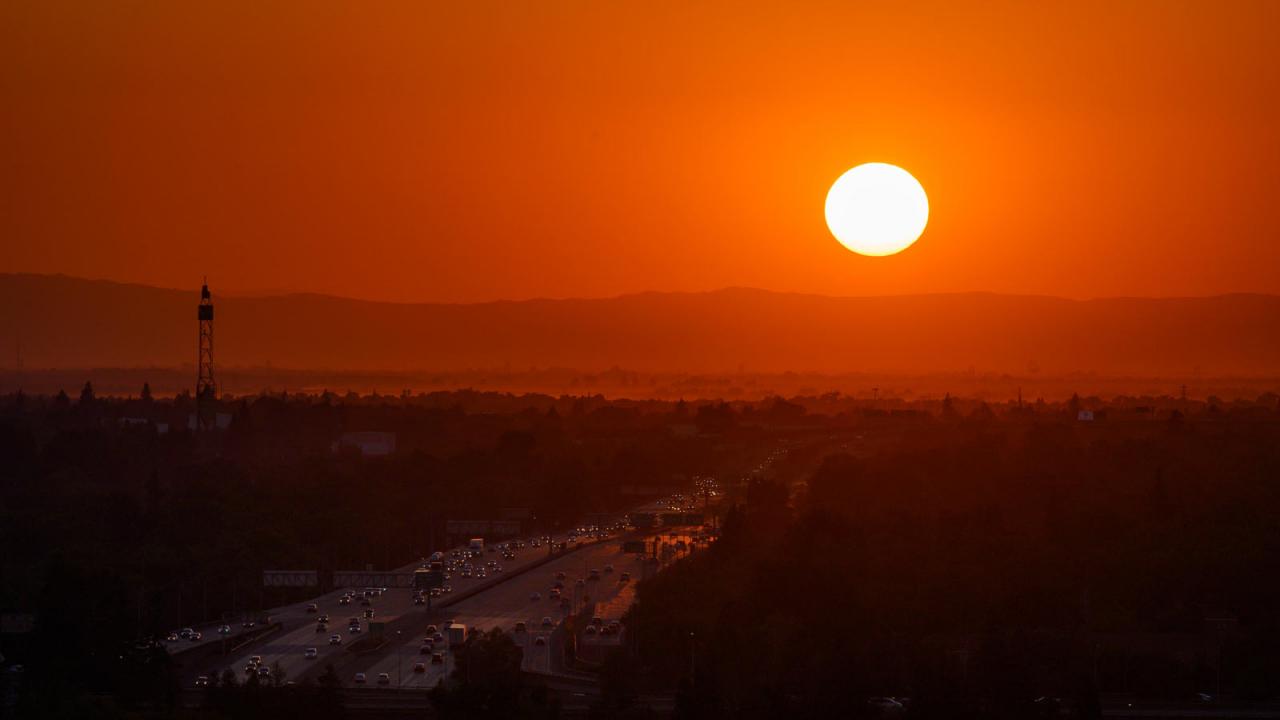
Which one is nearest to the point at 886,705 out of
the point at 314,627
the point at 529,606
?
the point at 529,606

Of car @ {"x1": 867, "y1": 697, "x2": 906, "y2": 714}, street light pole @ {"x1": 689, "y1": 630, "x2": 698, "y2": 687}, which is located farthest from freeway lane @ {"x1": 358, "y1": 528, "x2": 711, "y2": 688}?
car @ {"x1": 867, "y1": 697, "x2": 906, "y2": 714}

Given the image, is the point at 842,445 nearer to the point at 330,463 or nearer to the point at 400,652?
the point at 330,463

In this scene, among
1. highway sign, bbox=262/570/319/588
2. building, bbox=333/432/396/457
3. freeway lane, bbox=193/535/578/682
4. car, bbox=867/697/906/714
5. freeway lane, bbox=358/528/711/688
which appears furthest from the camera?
building, bbox=333/432/396/457

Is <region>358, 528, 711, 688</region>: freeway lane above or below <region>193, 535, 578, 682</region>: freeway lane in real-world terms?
above

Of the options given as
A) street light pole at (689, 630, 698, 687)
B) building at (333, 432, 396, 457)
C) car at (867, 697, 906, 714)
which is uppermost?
building at (333, 432, 396, 457)

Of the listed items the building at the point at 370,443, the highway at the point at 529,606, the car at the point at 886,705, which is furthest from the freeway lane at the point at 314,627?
the building at the point at 370,443

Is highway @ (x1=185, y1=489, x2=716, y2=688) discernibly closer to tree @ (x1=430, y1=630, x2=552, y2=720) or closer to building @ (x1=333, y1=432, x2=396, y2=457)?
tree @ (x1=430, y1=630, x2=552, y2=720)

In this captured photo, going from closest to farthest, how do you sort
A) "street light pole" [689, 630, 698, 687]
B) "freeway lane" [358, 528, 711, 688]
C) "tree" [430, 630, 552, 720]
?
"tree" [430, 630, 552, 720], "street light pole" [689, 630, 698, 687], "freeway lane" [358, 528, 711, 688]

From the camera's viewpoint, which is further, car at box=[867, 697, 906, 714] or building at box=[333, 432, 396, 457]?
building at box=[333, 432, 396, 457]

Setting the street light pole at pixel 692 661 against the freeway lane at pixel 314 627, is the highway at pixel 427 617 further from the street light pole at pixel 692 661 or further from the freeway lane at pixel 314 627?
the street light pole at pixel 692 661

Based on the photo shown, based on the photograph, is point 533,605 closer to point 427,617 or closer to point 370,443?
point 427,617

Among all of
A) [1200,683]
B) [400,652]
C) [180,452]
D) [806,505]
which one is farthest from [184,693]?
[180,452]
